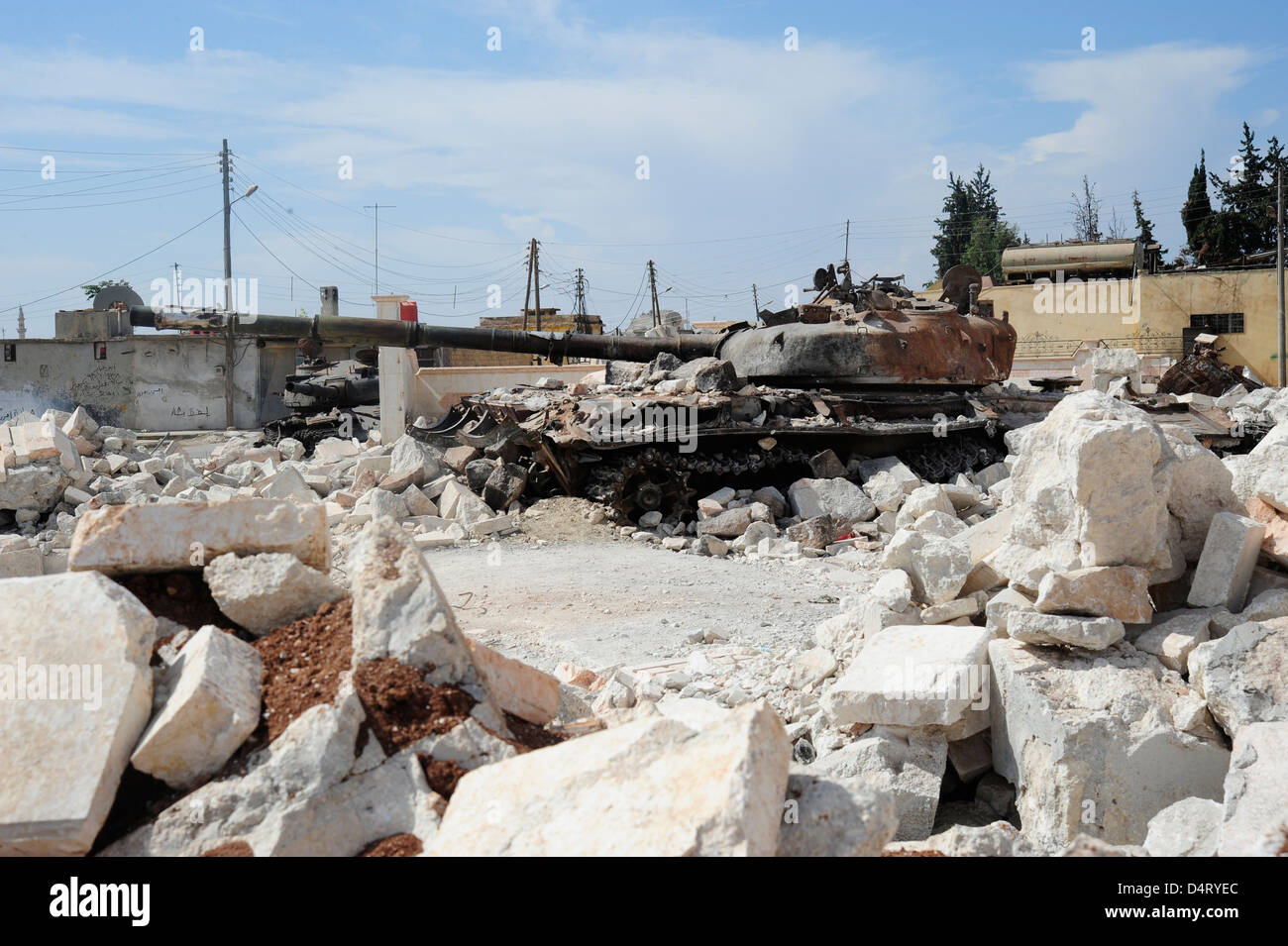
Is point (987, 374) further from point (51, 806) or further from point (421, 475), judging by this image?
point (51, 806)

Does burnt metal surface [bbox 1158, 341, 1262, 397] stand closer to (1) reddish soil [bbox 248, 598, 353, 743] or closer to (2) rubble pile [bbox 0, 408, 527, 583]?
(2) rubble pile [bbox 0, 408, 527, 583]

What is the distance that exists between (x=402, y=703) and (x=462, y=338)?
11420 mm

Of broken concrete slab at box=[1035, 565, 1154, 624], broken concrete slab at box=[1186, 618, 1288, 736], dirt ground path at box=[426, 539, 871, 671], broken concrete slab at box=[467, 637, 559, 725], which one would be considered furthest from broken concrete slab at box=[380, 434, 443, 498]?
broken concrete slab at box=[1186, 618, 1288, 736]

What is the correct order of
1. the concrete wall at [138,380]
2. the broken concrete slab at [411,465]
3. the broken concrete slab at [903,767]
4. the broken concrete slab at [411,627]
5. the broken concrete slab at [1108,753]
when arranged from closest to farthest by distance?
the broken concrete slab at [411,627], the broken concrete slab at [1108,753], the broken concrete slab at [903,767], the broken concrete slab at [411,465], the concrete wall at [138,380]

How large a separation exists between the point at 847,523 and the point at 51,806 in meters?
9.03

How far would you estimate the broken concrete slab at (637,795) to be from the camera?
2.42 meters

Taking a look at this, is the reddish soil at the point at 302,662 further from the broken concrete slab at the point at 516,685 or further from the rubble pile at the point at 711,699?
the broken concrete slab at the point at 516,685

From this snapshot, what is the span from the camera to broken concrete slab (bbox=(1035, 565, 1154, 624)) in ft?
14.5

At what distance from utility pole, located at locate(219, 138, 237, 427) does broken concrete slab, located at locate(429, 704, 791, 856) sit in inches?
484

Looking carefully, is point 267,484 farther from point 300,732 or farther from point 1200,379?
point 1200,379

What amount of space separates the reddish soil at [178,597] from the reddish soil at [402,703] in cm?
81

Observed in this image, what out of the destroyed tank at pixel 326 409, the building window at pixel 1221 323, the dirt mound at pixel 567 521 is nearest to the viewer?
the dirt mound at pixel 567 521

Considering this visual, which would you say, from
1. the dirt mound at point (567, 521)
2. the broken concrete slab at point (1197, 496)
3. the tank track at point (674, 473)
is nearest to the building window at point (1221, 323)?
the tank track at point (674, 473)
